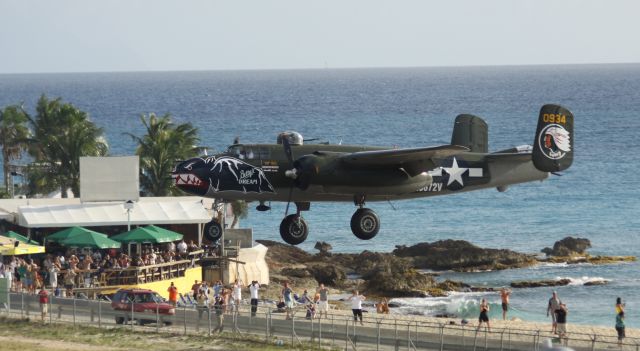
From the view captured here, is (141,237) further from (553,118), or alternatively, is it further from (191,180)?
(553,118)

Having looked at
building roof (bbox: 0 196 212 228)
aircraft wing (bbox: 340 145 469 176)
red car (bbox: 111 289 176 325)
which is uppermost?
aircraft wing (bbox: 340 145 469 176)

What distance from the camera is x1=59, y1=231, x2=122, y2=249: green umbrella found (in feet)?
160

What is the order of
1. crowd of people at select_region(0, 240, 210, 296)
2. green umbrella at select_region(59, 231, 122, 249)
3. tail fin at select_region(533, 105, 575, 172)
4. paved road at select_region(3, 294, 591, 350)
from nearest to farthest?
paved road at select_region(3, 294, 591, 350)
tail fin at select_region(533, 105, 575, 172)
crowd of people at select_region(0, 240, 210, 296)
green umbrella at select_region(59, 231, 122, 249)

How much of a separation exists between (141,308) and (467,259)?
39486mm

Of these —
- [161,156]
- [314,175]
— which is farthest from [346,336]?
[161,156]

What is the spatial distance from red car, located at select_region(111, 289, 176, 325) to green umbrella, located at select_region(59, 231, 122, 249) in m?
6.21

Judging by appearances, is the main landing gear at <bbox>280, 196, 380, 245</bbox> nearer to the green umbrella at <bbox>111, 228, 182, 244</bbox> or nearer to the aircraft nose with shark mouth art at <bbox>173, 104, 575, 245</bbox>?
the aircraft nose with shark mouth art at <bbox>173, 104, 575, 245</bbox>

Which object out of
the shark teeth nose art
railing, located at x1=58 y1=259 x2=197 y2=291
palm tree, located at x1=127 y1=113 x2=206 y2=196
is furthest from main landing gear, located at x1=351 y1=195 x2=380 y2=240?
palm tree, located at x1=127 y1=113 x2=206 y2=196

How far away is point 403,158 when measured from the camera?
37.5m

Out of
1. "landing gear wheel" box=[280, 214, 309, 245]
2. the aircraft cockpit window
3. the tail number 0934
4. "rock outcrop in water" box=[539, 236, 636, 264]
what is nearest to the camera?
"landing gear wheel" box=[280, 214, 309, 245]

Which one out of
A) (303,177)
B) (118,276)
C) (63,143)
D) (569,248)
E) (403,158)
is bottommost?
(118,276)

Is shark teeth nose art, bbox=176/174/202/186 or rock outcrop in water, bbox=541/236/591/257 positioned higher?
shark teeth nose art, bbox=176/174/202/186

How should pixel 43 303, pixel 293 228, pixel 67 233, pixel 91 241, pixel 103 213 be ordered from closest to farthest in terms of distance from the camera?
pixel 293 228, pixel 43 303, pixel 91 241, pixel 67 233, pixel 103 213

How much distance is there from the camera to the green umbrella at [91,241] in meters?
48.8
